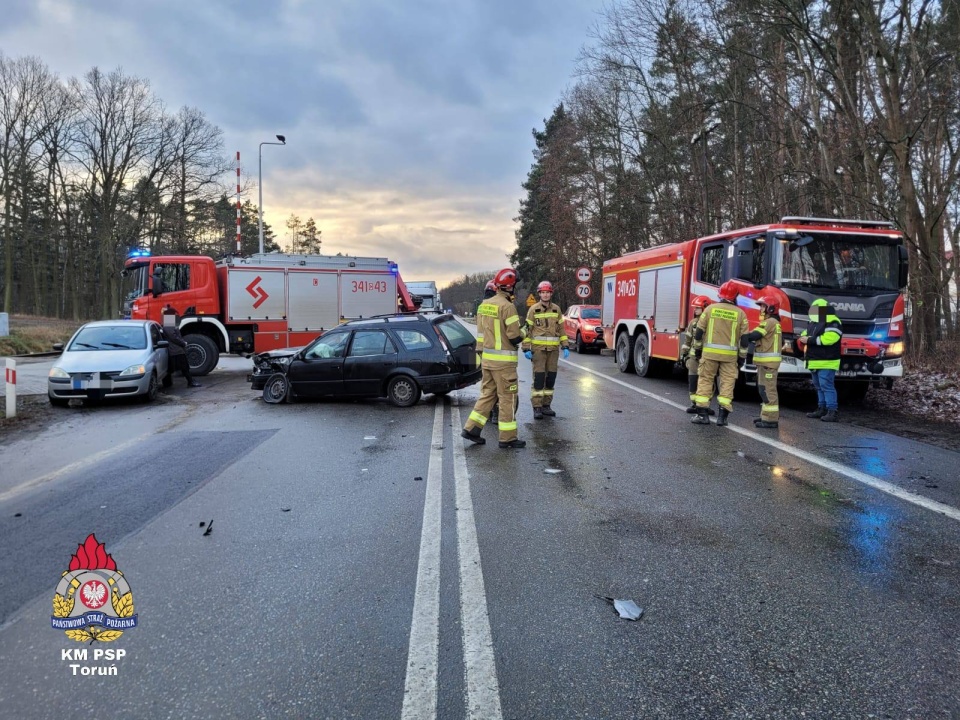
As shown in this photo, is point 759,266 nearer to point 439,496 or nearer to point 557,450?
point 557,450

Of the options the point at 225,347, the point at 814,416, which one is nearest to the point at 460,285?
the point at 225,347

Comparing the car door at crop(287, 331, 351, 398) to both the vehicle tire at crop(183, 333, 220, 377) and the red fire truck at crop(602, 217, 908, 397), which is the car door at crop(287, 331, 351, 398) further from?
the red fire truck at crop(602, 217, 908, 397)

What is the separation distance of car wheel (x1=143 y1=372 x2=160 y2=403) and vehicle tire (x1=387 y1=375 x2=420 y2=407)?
4.21 m

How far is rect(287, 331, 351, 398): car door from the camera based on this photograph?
1011 cm

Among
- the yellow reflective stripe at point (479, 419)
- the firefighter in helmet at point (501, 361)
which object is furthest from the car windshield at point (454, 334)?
the yellow reflective stripe at point (479, 419)

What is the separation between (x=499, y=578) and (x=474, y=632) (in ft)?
1.96

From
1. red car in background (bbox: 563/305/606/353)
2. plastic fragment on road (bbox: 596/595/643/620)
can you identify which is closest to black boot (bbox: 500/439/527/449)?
plastic fragment on road (bbox: 596/595/643/620)

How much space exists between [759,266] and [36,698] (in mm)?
9850

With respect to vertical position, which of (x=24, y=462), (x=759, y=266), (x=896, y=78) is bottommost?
(x=24, y=462)

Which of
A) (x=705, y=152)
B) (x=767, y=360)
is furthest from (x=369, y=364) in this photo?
(x=705, y=152)

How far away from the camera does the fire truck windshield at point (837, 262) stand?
9375 mm

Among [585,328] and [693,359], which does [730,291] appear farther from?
[585,328]

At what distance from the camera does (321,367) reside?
10.1 m

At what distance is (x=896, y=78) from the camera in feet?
41.4
